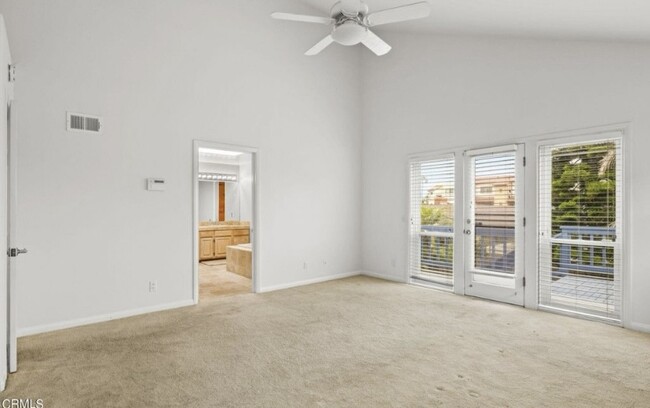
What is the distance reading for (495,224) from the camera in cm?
505

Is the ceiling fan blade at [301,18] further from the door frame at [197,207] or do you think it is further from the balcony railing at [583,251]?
the balcony railing at [583,251]

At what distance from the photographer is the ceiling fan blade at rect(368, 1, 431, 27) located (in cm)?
300

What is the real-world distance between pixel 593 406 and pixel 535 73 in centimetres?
372

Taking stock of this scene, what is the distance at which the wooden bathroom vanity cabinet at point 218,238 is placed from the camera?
8453 mm

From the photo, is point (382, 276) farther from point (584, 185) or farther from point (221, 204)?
point (221, 204)

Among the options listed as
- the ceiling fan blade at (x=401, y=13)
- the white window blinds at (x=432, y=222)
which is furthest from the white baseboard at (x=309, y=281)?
the ceiling fan blade at (x=401, y=13)

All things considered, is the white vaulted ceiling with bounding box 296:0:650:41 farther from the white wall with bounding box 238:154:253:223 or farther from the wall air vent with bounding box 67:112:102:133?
the white wall with bounding box 238:154:253:223

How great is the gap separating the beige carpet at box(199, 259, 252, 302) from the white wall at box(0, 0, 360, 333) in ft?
1.56

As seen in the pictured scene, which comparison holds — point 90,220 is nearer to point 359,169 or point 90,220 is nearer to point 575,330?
point 359,169

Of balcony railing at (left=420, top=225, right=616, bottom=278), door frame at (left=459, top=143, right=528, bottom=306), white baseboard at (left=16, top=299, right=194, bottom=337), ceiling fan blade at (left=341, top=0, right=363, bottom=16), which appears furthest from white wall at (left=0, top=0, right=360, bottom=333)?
ceiling fan blade at (left=341, top=0, right=363, bottom=16)

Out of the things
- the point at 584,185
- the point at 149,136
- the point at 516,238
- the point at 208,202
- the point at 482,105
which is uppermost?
the point at 482,105

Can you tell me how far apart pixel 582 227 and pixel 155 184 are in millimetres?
4970

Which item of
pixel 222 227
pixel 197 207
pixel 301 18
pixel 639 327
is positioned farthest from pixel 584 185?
pixel 222 227

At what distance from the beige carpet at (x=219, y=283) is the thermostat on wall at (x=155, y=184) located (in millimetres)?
1610
